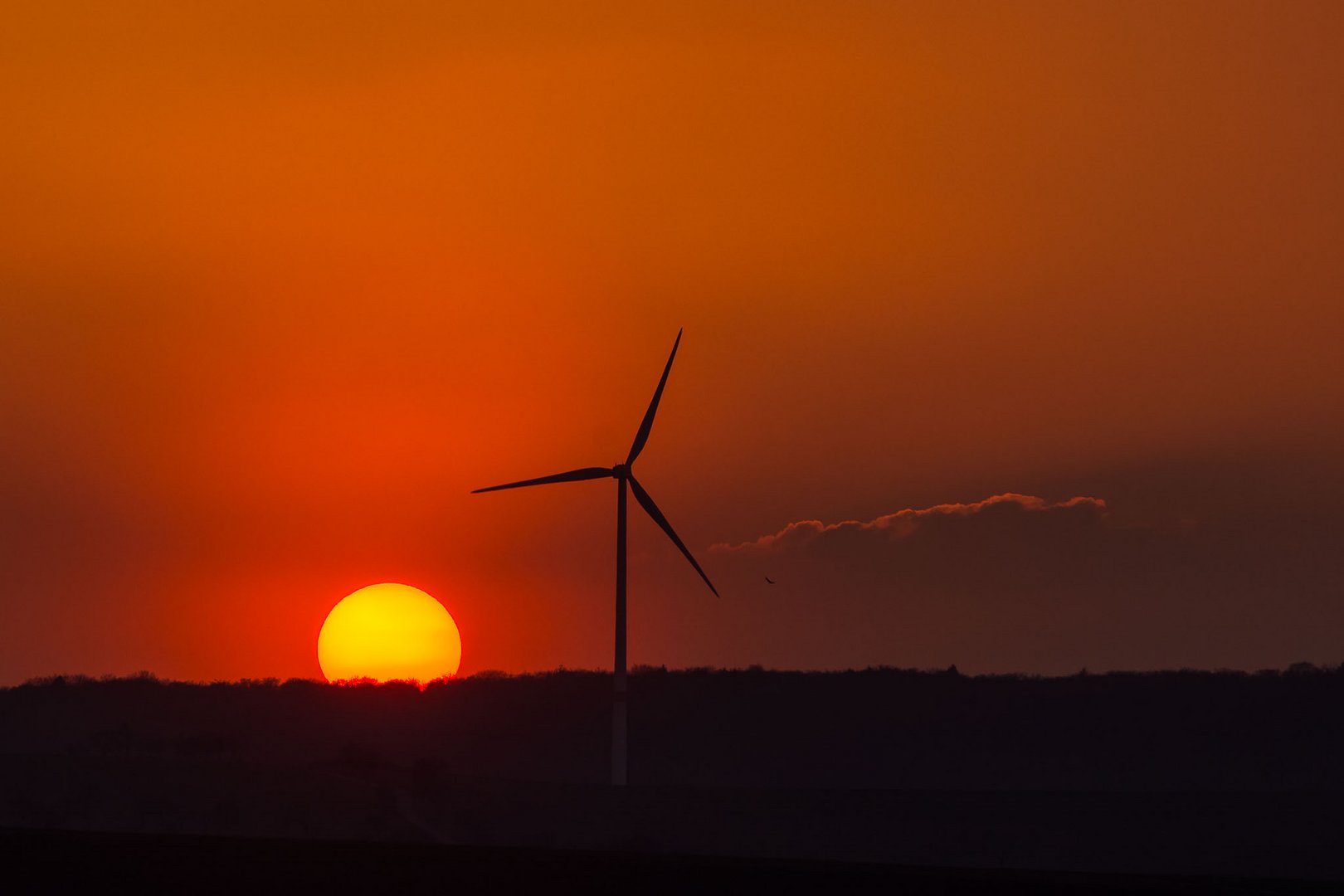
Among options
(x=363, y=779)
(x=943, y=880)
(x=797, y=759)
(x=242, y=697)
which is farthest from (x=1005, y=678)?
(x=943, y=880)

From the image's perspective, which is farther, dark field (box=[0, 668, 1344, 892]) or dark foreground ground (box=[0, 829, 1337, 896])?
dark field (box=[0, 668, 1344, 892])

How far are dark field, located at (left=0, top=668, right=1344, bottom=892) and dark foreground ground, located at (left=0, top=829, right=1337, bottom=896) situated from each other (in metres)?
0.34

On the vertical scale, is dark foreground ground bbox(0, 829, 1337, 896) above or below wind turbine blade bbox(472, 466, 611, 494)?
below

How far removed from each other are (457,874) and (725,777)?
77.2m

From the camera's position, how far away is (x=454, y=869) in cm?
5009

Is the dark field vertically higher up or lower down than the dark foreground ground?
higher up

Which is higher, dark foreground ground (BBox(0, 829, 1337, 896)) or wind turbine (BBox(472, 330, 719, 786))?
wind turbine (BBox(472, 330, 719, 786))

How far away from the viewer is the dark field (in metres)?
61.9

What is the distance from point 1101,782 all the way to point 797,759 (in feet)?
69.4

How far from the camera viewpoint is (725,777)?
12475 centimetres

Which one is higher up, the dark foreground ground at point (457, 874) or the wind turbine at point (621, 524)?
the wind turbine at point (621, 524)

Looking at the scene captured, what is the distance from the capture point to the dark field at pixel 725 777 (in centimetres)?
6191

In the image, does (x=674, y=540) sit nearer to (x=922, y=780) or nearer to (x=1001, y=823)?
(x=1001, y=823)

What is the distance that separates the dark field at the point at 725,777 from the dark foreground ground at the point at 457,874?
342mm
